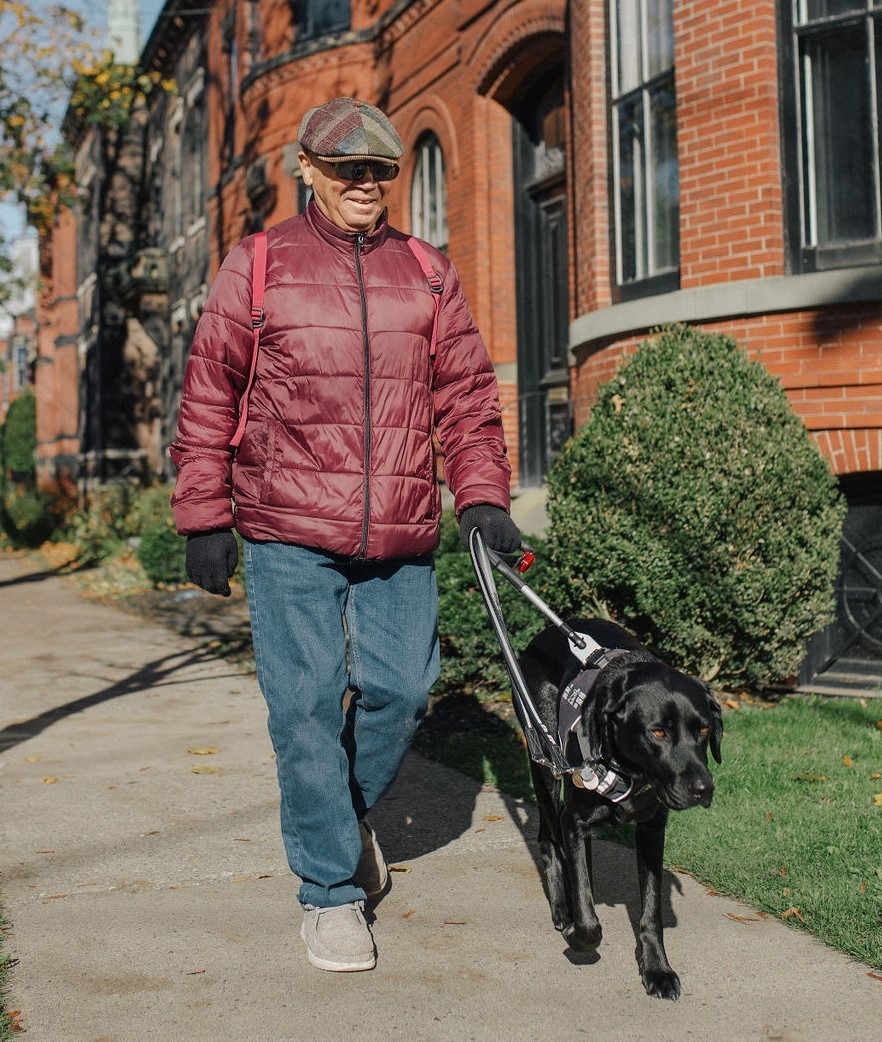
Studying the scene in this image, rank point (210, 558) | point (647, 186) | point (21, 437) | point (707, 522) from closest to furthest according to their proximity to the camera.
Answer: point (210, 558)
point (707, 522)
point (647, 186)
point (21, 437)

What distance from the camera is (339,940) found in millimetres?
3412

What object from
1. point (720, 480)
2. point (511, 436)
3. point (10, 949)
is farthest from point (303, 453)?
point (511, 436)

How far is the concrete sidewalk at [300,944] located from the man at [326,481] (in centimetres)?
27

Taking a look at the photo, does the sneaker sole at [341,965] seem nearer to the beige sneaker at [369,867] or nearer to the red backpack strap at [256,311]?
the beige sneaker at [369,867]

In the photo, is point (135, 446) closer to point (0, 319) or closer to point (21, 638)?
point (0, 319)

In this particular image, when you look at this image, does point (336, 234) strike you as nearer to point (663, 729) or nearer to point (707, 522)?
point (663, 729)

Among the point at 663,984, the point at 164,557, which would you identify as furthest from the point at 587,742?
the point at 164,557

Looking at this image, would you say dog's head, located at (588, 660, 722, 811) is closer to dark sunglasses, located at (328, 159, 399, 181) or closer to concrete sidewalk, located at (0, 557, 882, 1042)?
concrete sidewalk, located at (0, 557, 882, 1042)

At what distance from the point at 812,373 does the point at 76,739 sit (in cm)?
474

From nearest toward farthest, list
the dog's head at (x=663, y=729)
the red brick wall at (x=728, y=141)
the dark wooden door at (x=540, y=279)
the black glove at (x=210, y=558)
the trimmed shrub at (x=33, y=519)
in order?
1. the dog's head at (x=663, y=729)
2. the black glove at (x=210, y=558)
3. the red brick wall at (x=728, y=141)
4. the dark wooden door at (x=540, y=279)
5. the trimmed shrub at (x=33, y=519)

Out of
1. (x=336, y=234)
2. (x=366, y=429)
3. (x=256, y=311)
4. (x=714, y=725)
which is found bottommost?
(x=714, y=725)

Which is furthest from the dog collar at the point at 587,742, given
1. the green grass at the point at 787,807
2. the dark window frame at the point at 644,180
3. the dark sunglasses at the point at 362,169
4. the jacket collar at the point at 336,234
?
the dark window frame at the point at 644,180

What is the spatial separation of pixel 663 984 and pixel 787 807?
5.76 feet

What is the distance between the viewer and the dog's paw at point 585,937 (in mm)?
3371
